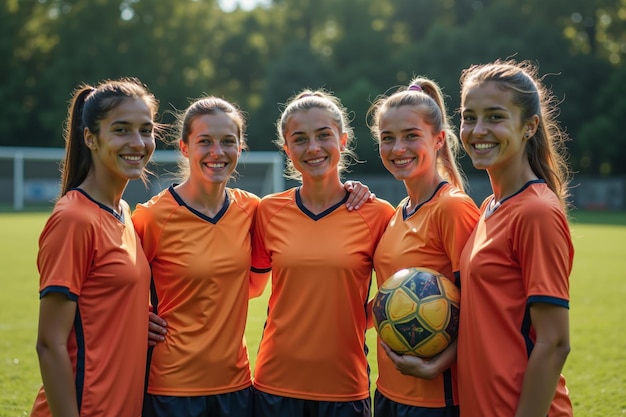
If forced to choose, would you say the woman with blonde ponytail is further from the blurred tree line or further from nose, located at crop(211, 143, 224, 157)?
the blurred tree line

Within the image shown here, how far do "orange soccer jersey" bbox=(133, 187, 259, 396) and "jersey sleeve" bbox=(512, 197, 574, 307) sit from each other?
4.90 feet

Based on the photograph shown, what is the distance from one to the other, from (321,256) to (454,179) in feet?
2.90

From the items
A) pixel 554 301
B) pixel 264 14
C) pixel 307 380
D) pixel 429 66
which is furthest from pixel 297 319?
pixel 264 14

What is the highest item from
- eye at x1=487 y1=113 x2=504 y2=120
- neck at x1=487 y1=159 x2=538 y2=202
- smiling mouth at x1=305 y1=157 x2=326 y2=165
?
eye at x1=487 y1=113 x2=504 y2=120

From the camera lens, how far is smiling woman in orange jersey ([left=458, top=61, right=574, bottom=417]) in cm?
273

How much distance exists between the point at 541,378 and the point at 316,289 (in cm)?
122

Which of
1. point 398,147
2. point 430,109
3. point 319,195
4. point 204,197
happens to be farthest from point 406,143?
point 204,197

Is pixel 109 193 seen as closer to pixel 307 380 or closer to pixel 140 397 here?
pixel 140 397

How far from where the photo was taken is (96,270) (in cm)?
306

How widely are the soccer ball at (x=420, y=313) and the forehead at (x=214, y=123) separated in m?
1.27

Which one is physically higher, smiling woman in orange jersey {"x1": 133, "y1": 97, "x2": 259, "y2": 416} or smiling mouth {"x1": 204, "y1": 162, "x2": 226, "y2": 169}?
smiling mouth {"x1": 204, "y1": 162, "x2": 226, "y2": 169}

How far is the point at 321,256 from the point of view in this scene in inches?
141

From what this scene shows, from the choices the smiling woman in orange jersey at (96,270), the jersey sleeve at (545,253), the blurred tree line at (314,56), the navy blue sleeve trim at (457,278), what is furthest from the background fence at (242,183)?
the jersey sleeve at (545,253)

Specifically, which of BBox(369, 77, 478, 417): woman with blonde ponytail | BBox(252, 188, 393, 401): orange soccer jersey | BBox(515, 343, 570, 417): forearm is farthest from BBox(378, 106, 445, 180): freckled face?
BBox(515, 343, 570, 417): forearm
